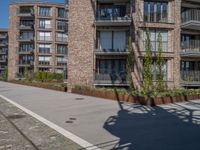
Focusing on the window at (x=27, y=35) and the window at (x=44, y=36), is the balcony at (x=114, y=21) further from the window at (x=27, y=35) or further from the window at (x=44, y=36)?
the window at (x=27, y=35)

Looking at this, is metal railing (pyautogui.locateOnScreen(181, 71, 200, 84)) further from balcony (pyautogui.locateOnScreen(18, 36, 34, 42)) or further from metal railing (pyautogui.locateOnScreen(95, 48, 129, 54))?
balcony (pyautogui.locateOnScreen(18, 36, 34, 42))

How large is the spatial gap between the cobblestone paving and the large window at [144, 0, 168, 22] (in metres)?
19.0

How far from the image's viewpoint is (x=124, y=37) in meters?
29.5

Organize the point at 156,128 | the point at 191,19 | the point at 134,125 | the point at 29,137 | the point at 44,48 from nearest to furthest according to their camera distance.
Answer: the point at 29,137 < the point at 156,128 < the point at 134,125 < the point at 191,19 < the point at 44,48

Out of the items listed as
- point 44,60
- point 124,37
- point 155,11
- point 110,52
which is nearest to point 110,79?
point 110,52

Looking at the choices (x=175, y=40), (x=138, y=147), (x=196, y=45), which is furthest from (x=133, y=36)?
(x=138, y=147)

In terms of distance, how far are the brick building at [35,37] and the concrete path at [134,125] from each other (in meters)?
49.4

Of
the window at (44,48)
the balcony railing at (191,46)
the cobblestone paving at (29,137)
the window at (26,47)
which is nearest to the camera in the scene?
the cobblestone paving at (29,137)

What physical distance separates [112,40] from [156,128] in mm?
19306

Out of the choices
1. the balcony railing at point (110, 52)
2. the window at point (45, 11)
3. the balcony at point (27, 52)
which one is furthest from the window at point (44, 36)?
the balcony railing at point (110, 52)

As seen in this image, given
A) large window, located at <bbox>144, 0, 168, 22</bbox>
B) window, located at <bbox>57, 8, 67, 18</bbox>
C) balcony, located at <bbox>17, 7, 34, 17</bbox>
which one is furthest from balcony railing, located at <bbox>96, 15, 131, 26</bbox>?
balcony, located at <bbox>17, 7, 34, 17</bbox>

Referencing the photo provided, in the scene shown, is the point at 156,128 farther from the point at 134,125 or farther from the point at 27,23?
the point at 27,23

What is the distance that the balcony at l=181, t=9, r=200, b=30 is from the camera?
92.2 ft

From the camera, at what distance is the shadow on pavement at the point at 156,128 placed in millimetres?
8688
